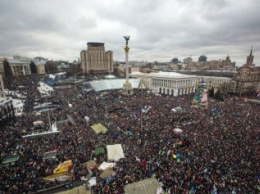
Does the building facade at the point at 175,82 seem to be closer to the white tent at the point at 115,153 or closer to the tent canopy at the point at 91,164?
the white tent at the point at 115,153

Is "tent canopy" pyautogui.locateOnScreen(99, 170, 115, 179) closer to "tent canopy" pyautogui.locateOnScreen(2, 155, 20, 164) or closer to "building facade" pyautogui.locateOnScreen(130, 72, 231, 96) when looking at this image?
"tent canopy" pyautogui.locateOnScreen(2, 155, 20, 164)

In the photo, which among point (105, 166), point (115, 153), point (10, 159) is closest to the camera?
point (105, 166)

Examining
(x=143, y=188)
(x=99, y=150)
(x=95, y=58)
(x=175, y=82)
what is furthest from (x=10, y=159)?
(x=95, y=58)

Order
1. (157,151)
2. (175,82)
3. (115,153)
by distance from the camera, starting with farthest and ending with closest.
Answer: (175,82), (157,151), (115,153)

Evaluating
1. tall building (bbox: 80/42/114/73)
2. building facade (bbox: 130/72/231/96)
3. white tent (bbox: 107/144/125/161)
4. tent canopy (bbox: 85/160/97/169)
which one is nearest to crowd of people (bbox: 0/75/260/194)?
tent canopy (bbox: 85/160/97/169)

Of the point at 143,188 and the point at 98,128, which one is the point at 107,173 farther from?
the point at 98,128

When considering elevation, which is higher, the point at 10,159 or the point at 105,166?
the point at 10,159

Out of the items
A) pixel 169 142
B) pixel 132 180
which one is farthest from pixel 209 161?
pixel 132 180
